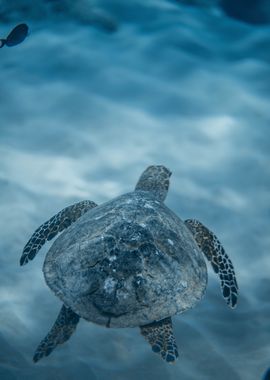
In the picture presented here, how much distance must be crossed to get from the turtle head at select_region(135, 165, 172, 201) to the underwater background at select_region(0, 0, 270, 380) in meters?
0.46

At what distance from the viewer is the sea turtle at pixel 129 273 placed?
11.4 feet

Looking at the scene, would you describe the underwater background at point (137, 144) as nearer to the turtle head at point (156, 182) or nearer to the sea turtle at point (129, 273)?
the turtle head at point (156, 182)

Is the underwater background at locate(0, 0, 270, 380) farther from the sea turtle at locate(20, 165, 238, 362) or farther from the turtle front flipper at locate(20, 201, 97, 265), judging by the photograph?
the sea turtle at locate(20, 165, 238, 362)

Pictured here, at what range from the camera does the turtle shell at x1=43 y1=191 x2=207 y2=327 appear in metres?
3.46

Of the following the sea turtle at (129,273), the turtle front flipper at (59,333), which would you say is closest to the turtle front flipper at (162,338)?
the sea turtle at (129,273)

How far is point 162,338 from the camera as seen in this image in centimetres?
364

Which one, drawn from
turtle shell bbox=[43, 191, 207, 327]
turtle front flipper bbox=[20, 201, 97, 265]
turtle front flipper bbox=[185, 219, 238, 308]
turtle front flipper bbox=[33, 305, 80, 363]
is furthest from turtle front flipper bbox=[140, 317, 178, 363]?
turtle front flipper bbox=[20, 201, 97, 265]

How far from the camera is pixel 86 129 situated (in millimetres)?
7000

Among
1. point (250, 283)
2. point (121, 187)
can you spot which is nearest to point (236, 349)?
point (250, 283)

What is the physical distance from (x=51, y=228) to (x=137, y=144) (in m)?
2.53

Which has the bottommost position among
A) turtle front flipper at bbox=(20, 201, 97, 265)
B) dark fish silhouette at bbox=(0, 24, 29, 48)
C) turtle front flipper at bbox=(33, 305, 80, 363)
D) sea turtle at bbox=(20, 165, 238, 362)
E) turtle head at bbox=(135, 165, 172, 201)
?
turtle front flipper at bbox=(33, 305, 80, 363)

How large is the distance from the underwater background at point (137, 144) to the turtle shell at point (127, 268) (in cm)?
95

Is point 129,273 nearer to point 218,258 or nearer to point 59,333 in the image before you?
point 59,333

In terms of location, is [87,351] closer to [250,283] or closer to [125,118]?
[250,283]
